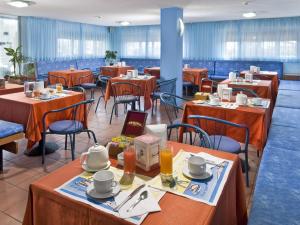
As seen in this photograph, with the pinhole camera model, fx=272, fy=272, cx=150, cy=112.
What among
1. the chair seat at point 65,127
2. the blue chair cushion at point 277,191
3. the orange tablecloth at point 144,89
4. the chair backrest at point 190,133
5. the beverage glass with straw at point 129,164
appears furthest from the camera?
the orange tablecloth at point 144,89

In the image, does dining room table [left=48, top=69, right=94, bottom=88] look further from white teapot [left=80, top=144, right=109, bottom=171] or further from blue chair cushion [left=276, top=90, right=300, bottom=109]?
white teapot [left=80, top=144, right=109, bottom=171]

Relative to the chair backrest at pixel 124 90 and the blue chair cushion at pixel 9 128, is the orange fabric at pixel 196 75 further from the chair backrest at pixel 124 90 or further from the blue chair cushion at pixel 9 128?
the blue chair cushion at pixel 9 128

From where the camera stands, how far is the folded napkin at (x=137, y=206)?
93 centimetres

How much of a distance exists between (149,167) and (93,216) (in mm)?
364

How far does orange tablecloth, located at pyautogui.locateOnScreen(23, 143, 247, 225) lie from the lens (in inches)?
35.9

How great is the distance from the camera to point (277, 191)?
5.42 ft

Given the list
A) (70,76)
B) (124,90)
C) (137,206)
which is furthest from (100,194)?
(70,76)

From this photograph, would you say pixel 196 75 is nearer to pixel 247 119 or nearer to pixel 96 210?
pixel 247 119

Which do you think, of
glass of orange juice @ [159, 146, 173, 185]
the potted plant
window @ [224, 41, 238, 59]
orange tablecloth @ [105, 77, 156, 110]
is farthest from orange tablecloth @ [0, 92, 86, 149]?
window @ [224, 41, 238, 59]

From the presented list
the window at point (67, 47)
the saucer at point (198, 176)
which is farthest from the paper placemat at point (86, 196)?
the window at point (67, 47)

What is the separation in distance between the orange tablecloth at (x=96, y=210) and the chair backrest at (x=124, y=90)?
10.9 ft

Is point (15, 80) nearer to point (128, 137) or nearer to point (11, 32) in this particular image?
point (11, 32)

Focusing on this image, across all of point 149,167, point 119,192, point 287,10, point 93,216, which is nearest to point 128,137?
point 149,167

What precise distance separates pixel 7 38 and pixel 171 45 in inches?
160
